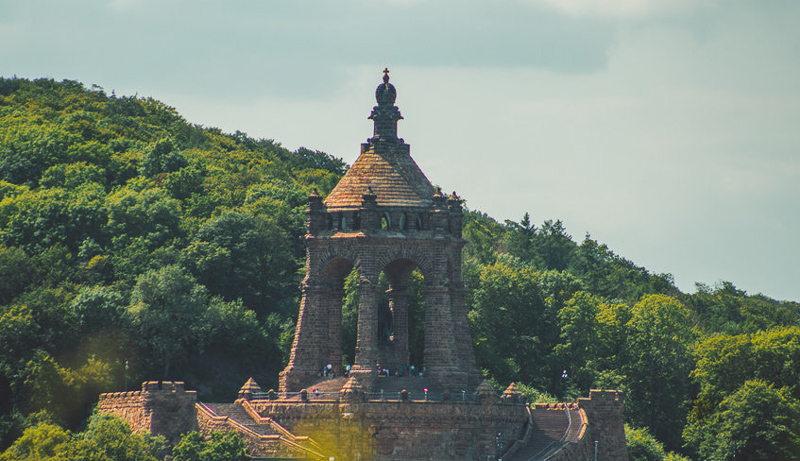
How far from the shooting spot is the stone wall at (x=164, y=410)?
74.1 metres

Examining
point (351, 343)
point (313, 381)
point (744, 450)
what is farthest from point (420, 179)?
point (744, 450)

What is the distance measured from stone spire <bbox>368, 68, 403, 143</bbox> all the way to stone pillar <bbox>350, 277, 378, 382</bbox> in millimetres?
7503

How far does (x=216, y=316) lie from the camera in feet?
309

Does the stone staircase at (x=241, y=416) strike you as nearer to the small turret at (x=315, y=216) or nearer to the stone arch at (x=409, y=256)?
the small turret at (x=315, y=216)


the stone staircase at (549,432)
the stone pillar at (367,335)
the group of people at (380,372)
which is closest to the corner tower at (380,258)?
the stone pillar at (367,335)

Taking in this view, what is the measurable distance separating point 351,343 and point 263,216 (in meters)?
17.6

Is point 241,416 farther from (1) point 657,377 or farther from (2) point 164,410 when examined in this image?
(1) point 657,377

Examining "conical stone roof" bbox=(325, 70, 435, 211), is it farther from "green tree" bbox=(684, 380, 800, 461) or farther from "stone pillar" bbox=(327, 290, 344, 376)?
"green tree" bbox=(684, 380, 800, 461)

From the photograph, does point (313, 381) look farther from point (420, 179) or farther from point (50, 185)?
point (50, 185)

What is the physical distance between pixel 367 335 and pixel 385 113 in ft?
35.9

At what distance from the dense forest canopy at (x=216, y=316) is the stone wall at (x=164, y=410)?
2328 mm

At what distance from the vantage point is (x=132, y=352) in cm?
8850

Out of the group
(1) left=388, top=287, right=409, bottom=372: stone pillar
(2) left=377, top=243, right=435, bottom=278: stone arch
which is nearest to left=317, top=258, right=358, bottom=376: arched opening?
(2) left=377, top=243, right=435, bottom=278: stone arch

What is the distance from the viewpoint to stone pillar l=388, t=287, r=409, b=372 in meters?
80.9
